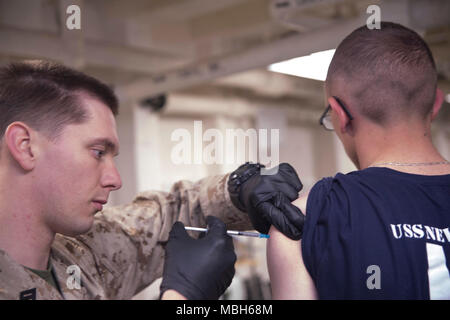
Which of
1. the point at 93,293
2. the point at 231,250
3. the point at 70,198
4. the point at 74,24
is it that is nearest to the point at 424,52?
the point at 231,250

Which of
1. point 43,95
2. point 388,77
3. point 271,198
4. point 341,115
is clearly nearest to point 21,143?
point 43,95

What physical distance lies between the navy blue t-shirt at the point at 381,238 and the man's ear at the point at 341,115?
0.16 m

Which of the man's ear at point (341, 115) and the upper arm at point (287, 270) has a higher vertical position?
the man's ear at point (341, 115)

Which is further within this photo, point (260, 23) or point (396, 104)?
point (260, 23)

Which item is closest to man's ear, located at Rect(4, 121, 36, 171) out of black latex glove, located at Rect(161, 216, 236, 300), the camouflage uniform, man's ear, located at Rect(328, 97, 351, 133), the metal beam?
the camouflage uniform

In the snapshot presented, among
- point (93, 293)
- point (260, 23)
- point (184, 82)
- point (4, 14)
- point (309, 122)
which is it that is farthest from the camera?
point (309, 122)

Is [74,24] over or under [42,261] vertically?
over

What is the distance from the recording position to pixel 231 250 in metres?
1.17

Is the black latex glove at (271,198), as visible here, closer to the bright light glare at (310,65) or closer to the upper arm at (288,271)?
the upper arm at (288,271)

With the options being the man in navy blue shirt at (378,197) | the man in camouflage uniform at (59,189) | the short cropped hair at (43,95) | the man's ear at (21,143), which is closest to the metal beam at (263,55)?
the man in navy blue shirt at (378,197)

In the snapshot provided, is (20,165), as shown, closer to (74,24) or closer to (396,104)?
(396,104)

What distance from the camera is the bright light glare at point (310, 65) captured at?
64.0 inches

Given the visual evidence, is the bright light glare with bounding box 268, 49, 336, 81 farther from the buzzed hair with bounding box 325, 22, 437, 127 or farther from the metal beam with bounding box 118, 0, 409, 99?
the buzzed hair with bounding box 325, 22, 437, 127

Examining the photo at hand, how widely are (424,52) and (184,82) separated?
194 centimetres
